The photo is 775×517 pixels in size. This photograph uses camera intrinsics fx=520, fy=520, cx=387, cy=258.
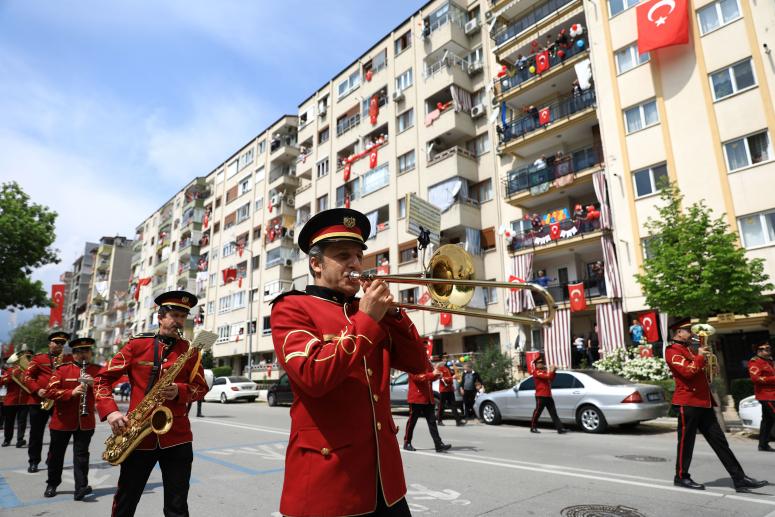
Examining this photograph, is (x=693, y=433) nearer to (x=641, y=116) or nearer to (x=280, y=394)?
(x=641, y=116)

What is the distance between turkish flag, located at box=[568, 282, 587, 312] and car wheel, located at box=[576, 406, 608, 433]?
35.9 feet

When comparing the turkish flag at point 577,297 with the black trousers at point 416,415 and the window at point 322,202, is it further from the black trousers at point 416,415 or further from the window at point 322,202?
the window at point 322,202

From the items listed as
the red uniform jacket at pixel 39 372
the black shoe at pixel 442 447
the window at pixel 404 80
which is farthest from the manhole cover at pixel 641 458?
the window at pixel 404 80

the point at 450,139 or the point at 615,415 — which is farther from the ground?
the point at 450,139

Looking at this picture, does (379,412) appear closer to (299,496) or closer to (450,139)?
(299,496)

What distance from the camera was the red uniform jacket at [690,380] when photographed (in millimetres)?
6586

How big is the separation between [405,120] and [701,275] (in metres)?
23.9

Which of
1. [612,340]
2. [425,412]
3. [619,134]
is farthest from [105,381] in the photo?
[619,134]

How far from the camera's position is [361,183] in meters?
37.2

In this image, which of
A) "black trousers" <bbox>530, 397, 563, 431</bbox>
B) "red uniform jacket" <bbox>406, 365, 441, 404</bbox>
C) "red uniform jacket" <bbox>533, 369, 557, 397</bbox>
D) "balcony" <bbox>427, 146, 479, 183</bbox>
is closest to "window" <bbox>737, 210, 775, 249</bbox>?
"red uniform jacket" <bbox>533, 369, 557, 397</bbox>

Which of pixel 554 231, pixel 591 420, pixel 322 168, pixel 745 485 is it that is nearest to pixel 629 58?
pixel 554 231

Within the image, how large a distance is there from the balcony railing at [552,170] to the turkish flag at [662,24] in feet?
17.1

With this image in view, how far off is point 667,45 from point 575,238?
8889mm

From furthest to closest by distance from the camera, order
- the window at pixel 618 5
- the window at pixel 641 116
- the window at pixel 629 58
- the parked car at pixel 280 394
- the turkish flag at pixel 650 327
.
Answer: the parked car at pixel 280 394
the window at pixel 618 5
the window at pixel 629 58
the window at pixel 641 116
the turkish flag at pixel 650 327
